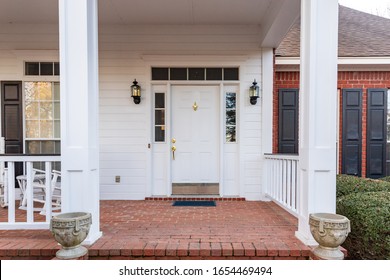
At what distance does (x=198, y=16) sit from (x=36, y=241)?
12.0 ft

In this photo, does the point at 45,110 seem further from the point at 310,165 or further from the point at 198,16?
the point at 310,165

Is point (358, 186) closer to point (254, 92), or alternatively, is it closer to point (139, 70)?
point (254, 92)

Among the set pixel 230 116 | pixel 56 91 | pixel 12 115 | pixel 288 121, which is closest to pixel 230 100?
pixel 230 116

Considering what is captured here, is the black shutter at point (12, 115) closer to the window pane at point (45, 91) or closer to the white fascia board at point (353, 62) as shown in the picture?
the window pane at point (45, 91)

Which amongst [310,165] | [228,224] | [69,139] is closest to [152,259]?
[228,224]

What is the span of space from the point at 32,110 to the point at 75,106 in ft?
8.49

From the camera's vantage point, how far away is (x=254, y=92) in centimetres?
428

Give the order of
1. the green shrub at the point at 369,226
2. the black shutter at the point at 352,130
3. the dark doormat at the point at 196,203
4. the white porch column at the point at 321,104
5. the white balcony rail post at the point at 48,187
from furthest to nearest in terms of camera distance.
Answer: the black shutter at the point at 352,130, the dark doormat at the point at 196,203, the white balcony rail post at the point at 48,187, the white porch column at the point at 321,104, the green shrub at the point at 369,226

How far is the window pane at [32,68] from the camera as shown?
4.35 meters

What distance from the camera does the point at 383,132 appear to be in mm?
4914

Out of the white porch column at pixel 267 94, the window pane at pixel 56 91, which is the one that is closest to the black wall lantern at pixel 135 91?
the window pane at pixel 56 91

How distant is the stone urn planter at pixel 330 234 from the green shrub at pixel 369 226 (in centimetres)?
41

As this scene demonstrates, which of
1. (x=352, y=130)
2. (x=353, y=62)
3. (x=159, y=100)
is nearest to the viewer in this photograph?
(x=159, y=100)

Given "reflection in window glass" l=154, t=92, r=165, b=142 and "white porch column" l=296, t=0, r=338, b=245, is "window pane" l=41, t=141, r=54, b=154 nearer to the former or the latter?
"reflection in window glass" l=154, t=92, r=165, b=142
